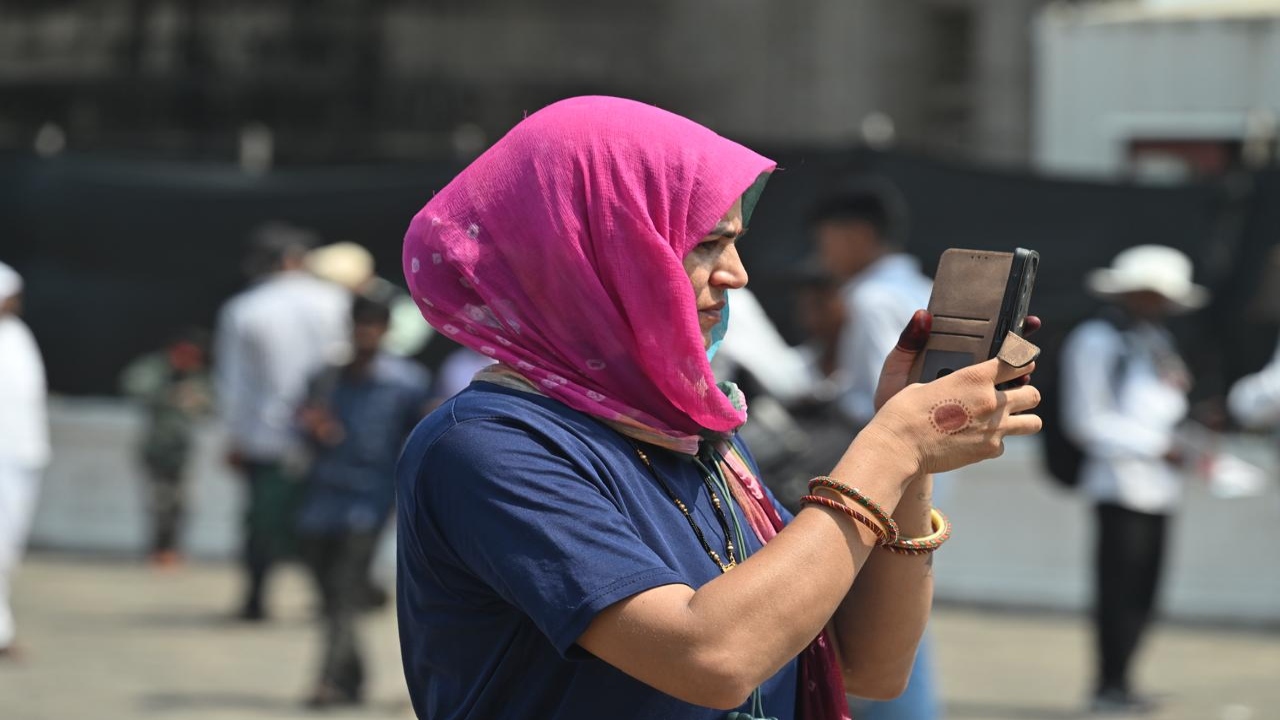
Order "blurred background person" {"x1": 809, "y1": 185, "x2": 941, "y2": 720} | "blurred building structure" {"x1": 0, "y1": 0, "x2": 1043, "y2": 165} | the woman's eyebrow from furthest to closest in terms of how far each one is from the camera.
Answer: "blurred building structure" {"x1": 0, "y1": 0, "x2": 1043, "y2": 165}, "blurred background person" {"x1": 809, "y1": 185, "x2": 941, "y2": 720}, the woman's eyebrow

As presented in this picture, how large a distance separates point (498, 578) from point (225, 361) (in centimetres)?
836

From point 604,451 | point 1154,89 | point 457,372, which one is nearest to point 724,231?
point 604,451

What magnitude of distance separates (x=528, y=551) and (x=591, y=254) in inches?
13.4

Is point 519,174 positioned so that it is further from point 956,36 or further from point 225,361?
point 956,36

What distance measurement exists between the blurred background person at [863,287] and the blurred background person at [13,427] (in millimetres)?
4210

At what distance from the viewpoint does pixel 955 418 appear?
6.73ft


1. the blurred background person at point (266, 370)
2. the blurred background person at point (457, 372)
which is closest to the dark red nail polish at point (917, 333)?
the blurred background person at point (457, 372)

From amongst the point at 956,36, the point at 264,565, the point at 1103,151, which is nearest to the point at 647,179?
the point at 264,565

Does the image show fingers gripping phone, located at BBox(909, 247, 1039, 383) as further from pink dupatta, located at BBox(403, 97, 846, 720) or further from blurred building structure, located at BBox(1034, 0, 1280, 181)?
blurred building structure, located at BBox(1034, 0, 1280, 181)

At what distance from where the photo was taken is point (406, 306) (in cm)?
1073

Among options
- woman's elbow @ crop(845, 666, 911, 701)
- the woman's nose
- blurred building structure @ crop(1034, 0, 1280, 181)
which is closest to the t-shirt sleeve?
the woman's nose

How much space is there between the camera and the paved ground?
7.65 m

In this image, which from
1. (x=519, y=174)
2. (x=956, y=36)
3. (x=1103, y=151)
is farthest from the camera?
(x=956, y=36)

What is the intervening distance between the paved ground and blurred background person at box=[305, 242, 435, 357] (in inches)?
61.8
